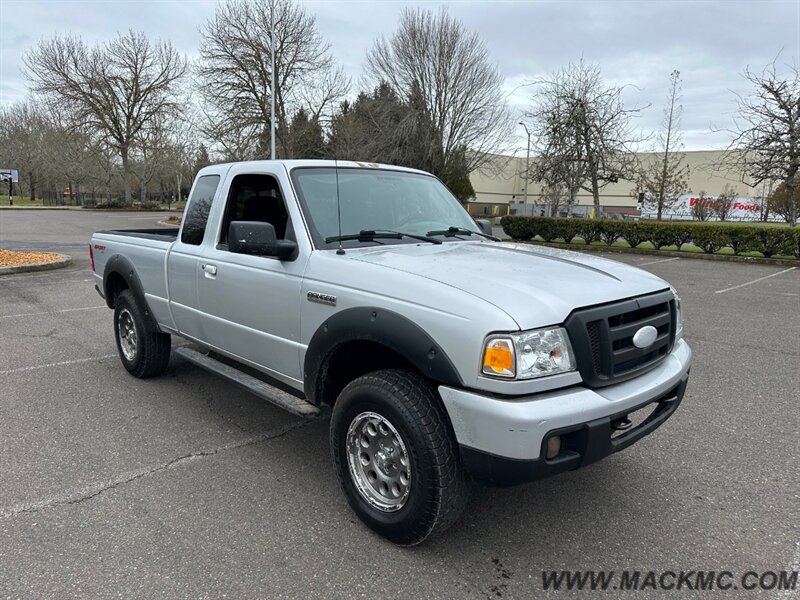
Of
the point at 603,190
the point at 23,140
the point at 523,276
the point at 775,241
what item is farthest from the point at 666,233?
the point at 23,140

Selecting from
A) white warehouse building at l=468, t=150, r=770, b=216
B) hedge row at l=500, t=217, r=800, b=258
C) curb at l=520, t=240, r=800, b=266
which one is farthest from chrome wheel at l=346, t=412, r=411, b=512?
white warehouse building at l=468, t=150, r=770, b=216

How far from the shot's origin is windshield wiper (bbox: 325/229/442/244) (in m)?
3.37

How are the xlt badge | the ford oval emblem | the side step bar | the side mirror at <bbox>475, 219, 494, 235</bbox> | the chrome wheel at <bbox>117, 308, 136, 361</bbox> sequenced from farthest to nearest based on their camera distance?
the chrome wheel at <bbox>117, 308, 136, 361</bbox>
the side mirror at <bbox>475, 219, 494, 235</bbox>
the side step bar
the xlt badge
the ford oval emblem

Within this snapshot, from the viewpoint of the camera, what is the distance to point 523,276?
278 centimetres

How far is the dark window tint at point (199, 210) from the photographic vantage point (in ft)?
14.0

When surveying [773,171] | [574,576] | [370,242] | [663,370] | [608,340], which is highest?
[773,171]

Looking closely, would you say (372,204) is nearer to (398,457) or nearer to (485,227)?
(485,227)

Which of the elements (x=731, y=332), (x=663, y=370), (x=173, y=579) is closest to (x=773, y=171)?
(x=731, y=332)

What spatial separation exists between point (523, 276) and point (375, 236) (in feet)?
3.56

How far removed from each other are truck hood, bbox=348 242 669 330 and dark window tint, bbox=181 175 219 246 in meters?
1.67

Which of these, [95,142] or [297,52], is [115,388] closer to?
[297,52]

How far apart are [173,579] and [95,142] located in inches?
1872

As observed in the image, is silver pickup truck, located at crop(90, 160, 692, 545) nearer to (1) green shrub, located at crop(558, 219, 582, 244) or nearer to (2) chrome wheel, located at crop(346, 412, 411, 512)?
(2) chrome wheel, located at crop(346, 412, 411, 512)

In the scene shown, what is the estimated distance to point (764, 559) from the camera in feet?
8.92
